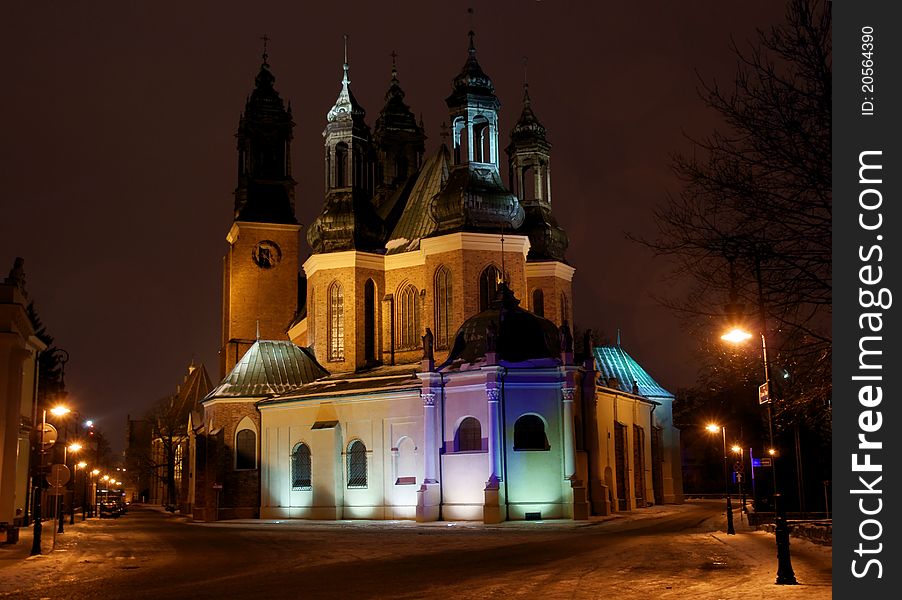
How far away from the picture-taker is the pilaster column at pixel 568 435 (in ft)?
134

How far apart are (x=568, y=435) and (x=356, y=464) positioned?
34.8 feet

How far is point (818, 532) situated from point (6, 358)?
27.1 m

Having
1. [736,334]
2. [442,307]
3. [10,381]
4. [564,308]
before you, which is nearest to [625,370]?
[564,308]

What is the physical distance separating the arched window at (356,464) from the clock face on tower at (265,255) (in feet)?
73.4

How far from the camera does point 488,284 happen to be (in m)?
49.2

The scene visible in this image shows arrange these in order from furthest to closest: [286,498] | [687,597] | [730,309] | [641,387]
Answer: [641,387], [286,498], [730,309], [687,597]

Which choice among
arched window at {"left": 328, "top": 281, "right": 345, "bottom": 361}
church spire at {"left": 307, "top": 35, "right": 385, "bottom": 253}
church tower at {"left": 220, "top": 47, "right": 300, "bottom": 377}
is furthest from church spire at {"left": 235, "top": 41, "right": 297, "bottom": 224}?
arched window at {"left": 328, "top": 281, "right": 345, "bottom": 361}

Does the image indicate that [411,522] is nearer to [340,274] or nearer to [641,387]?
[340,274]

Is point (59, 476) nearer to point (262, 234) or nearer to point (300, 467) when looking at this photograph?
point (300, 467)

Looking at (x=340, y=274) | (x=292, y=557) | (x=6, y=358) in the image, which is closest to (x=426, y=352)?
(x=340, y=274)

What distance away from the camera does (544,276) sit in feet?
179

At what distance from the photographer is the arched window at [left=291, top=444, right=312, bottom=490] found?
4853 cm

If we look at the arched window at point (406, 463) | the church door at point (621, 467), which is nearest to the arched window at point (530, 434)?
the arched window at point (406, 463)

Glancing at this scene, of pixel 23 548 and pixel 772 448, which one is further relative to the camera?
pixel 23 548
